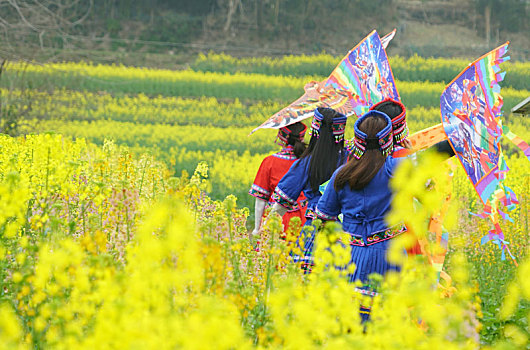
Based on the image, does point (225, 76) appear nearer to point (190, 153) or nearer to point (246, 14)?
point (190, 153)

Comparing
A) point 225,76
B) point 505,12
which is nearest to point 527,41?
point 505,12

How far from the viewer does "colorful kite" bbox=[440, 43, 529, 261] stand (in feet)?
9.16

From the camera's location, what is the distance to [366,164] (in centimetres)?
278

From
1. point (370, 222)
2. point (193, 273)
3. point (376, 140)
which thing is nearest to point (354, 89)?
point (376, 140)

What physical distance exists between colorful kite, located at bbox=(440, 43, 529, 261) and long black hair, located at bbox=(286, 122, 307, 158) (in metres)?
1.12

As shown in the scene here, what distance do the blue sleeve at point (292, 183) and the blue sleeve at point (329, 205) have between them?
1.91 feet

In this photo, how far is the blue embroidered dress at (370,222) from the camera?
9.16ft

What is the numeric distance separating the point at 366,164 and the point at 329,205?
26 cm

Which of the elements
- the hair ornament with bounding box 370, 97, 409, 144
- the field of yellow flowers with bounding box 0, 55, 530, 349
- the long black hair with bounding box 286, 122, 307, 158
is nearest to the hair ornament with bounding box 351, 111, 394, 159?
the hair ornament with bounding box 370, 97, 409, 144

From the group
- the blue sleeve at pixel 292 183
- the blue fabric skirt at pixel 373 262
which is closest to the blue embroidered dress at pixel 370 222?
the blue fabric skirt at pixel 373 262

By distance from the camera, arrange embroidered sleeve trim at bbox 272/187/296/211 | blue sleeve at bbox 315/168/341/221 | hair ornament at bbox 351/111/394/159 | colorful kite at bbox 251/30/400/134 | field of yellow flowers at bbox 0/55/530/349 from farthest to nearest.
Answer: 1. colorful kite at bbox 251/30/400/134
2. embroidered sleeve trim at bbox 272/187/296/211
3. blue sleeve at bbox 315/168/341/221
4. hair ornament at bbox 351/111/394/159
5. field of yellow flowers at bbox 0/55/530/349

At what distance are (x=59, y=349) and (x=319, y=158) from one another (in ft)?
7.16

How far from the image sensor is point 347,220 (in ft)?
9.56

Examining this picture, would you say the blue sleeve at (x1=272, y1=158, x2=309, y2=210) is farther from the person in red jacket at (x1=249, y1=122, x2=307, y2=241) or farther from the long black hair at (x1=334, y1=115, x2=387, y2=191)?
the long black hair at (x1=334, y1=115, x2=387, y2=191)
